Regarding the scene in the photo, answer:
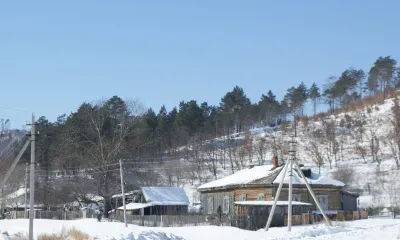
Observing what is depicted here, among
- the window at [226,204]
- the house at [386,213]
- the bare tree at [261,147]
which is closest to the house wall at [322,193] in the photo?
the house at [386,213]

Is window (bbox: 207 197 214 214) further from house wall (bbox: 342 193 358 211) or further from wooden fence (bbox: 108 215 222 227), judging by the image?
house wall (bbox: 342 193 358 211)

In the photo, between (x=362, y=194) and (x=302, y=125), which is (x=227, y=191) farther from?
(x=302, y=125)

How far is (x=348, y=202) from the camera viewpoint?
56344mm

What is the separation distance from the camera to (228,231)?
3756 cm

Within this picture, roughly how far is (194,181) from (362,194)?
30.5 metres

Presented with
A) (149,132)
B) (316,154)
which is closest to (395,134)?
(316,154)

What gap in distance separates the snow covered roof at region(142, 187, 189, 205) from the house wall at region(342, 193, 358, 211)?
17.9 m

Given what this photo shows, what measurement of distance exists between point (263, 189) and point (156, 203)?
48.5 feet

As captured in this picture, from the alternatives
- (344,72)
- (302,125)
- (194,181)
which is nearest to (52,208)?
(194,181)

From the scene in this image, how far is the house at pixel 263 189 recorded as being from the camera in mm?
50562

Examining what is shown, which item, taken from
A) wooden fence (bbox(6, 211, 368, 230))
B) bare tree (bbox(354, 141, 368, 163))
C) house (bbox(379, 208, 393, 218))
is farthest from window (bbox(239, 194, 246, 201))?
bare tree (bbox(354, 141, 368, 163))

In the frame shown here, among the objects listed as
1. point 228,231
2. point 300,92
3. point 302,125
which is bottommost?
point 228,231

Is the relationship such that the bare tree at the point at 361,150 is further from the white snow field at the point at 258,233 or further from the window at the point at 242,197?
the white snow field at the point at 258,233

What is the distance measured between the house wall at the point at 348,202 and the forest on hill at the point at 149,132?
74.9 ft
